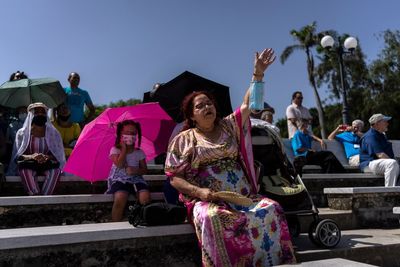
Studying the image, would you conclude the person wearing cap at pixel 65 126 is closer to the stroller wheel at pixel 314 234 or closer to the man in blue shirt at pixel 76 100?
the man in blue shirt at pixel 76 100

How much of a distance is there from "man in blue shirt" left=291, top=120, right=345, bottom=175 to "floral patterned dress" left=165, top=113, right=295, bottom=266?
136 inches

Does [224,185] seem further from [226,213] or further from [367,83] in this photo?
[367,83]

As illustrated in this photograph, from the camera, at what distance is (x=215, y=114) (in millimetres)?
4078

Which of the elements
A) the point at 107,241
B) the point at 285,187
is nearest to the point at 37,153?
the point at 107,241

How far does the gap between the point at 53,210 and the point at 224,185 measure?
1.84 metres

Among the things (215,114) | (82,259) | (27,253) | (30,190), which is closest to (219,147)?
(215,114)

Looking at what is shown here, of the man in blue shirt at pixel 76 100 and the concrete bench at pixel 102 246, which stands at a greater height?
the man in blue shirt at pixel 76 100

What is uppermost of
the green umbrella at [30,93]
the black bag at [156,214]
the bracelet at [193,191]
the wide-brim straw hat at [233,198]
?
the green umbrella at [30,93]

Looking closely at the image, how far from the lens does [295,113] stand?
921cm

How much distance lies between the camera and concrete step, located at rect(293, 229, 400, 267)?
12.9 ft

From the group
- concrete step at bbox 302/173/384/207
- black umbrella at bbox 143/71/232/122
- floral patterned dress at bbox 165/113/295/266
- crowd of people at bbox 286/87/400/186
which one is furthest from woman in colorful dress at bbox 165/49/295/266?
crowd of people at bbox 286/87/400/186

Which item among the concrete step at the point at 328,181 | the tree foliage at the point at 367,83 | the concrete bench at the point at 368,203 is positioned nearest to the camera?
the concrete bench at the point at 368,203

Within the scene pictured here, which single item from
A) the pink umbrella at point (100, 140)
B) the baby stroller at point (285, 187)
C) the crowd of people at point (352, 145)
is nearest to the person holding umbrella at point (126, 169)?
the pink umbrella at point (100, 140)

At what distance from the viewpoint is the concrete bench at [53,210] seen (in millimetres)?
4219
